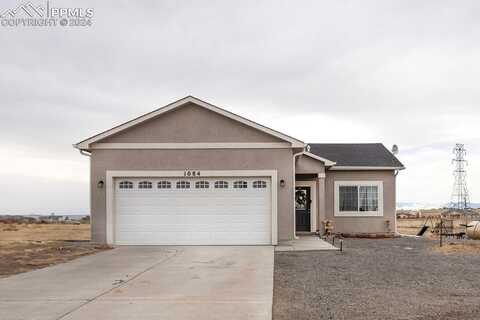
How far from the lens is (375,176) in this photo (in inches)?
909

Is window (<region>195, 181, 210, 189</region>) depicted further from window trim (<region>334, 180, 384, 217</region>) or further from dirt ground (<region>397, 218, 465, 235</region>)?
dirt ground (<region>397, 218, 465, 235</region>)

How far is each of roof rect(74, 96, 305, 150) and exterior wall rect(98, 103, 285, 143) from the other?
7.6 inches

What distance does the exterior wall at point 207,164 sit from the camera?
17.6 metres

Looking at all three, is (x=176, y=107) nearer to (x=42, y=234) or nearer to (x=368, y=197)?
(x=368, y=197)

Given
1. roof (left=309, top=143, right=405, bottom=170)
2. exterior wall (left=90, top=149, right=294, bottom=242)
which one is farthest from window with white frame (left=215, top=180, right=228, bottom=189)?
roof (left=309, top=143, right=405, bottom=170)

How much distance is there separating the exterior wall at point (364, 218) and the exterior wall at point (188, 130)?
6.68 m

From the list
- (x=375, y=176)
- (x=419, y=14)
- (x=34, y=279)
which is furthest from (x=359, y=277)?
(x=375, y=176)

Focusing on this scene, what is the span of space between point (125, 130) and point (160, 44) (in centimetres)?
306

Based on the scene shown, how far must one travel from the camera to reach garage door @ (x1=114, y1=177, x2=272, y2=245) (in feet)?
57.5

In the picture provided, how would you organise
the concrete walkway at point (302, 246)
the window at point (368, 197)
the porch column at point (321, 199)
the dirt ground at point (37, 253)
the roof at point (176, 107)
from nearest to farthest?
the dirt ground at point (37, 253)
the concrete walkway at point (302, 246)
the roof at point (176, 107)
the porch column at point (321, 199)
the window at point (368, 197)

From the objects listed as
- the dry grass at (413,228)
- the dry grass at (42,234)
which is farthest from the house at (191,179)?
the dry grass at (413,228)

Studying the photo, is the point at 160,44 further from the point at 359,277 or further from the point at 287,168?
the point at 359,277

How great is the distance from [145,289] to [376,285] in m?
4.16

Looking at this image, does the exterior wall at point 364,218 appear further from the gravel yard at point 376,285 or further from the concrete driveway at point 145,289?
the concrete driveway at point 145,289
